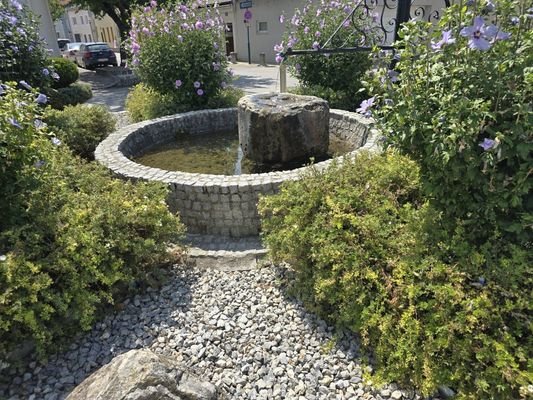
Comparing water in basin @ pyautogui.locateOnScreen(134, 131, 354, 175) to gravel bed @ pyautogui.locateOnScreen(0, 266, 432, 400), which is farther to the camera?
water in basin @ pyautogui.locateOnScreen(134, 131, 354, 175)

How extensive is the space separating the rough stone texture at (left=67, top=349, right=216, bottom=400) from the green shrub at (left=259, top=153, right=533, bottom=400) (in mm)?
1043

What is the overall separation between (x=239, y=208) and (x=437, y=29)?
2.34 m

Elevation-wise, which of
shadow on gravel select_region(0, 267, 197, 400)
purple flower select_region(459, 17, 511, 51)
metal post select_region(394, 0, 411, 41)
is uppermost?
metal post select_region(394, 0, 411, 41)

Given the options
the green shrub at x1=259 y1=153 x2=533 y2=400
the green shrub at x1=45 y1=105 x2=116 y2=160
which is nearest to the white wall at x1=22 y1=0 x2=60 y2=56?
the green shrub at x1=45 y1=105 x2=116 y2=160

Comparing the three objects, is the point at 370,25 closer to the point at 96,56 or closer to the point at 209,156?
the point at 209,156

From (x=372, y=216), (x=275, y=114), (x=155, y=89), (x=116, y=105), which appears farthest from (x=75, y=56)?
(x=372, y=216)

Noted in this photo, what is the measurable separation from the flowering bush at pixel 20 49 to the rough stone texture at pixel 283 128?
3.53 meters

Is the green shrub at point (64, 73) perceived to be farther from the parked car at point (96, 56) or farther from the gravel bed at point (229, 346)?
the gravel bed at point (229, 346)

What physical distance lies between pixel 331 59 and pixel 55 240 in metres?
6.13

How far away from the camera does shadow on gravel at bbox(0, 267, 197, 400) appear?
2301 mm

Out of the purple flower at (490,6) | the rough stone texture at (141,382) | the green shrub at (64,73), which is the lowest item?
the rough stone texture at (141,382)

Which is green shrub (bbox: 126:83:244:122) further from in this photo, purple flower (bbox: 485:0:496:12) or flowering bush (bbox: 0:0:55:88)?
purple flower (bbox: 485:0:496:12)

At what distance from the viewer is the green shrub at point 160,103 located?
7324 millimetres

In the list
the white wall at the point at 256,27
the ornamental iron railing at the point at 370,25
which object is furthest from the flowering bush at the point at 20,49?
the white wall at the point at 256,27
